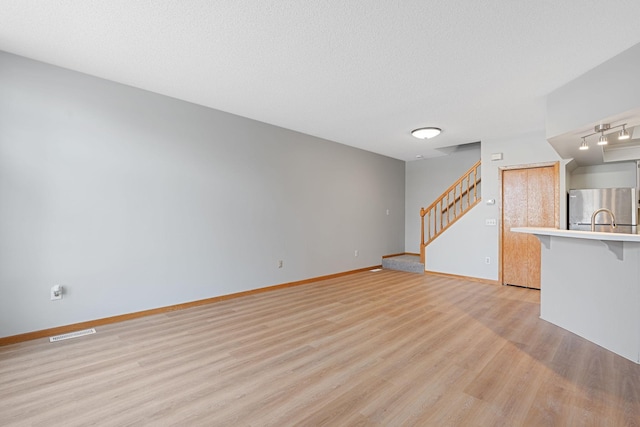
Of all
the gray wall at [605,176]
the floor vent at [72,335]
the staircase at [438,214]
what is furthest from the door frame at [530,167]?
the floor vent at [72,335]

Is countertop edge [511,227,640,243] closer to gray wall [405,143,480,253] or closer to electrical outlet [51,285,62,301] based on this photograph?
gray wall [405,143,480,253]

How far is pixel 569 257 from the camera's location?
3338 millimetres

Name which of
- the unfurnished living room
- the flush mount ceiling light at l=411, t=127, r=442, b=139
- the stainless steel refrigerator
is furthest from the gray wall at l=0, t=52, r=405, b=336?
the stainless steel refrigerator

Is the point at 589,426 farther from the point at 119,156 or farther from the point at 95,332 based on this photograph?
the point at 119,156

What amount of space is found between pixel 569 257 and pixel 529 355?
1329 mm

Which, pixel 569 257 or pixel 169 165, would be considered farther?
pixel 169 165

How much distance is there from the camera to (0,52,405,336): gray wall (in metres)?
3.04

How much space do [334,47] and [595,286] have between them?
3490 mm

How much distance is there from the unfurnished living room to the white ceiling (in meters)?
0.03

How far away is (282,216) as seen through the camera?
5.32 m

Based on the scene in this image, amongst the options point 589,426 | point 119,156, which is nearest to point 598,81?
point 589,426

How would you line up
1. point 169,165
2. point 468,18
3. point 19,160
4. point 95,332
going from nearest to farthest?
point 468,18 < point 19,160 < point 95,332 < point 169,165

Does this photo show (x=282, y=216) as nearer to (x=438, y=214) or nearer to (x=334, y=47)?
(x=334, y=47)

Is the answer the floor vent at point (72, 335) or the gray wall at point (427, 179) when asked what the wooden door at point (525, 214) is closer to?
the gray wall at point (427, 179)
